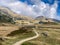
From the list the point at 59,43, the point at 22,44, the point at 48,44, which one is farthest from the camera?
the point at 59,43

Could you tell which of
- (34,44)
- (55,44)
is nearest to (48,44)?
(55,44)

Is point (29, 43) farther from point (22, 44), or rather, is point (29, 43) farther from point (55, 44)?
point (55, 44)

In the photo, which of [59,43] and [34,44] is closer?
Answer: [34,44]

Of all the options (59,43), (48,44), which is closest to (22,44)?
(48,44)

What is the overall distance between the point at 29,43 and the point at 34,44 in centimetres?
235

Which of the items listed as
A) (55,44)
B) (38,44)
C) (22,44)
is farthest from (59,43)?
(22,44)

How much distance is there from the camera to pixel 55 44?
91.7 metres

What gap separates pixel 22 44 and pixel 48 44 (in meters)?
16.9

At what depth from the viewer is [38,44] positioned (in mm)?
81000

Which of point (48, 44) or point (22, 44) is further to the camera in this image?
point (48, 44)

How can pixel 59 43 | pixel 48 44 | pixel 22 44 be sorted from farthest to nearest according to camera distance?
1. pixel 59 43
2. pixel 48 44
3. pixel 22 44

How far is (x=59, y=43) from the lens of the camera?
96.4 meters

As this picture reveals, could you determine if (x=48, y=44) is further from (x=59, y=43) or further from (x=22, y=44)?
(x=22, y=44)

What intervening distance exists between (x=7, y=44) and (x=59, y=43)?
29674 mm
